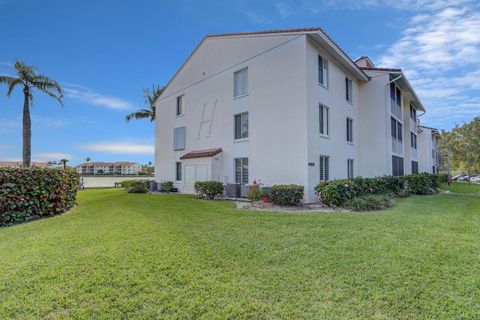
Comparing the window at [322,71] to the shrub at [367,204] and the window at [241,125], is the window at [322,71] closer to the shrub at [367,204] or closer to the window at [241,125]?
the window at [241,125]

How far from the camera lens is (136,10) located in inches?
538

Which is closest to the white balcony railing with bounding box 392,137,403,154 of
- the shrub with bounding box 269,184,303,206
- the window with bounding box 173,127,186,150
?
the shrub with bounding box 269,184,303,206

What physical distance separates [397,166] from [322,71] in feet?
33.6

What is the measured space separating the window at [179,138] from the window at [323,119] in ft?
33.7

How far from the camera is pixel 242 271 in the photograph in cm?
436

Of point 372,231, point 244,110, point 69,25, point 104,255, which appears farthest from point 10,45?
point 372,231

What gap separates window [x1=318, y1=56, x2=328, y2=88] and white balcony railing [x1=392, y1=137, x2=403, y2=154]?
26.1ft

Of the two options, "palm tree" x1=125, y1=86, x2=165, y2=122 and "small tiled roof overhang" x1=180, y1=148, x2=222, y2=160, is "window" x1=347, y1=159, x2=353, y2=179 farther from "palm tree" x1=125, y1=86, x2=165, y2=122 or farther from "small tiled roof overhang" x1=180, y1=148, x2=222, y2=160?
"palm tree" x1=125, y1=86, x2=165, y2=122

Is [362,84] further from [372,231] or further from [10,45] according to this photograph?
[10,45]

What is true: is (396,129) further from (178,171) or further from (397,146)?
(178,171)

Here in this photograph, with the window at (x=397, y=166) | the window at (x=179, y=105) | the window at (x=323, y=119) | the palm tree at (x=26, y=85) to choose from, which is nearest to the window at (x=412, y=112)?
the window at (x=397, y=166)

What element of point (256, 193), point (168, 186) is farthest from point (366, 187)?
point (168, 186)

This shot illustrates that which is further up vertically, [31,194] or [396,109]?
[396,109]

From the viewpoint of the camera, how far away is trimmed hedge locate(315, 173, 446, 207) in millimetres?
11070
